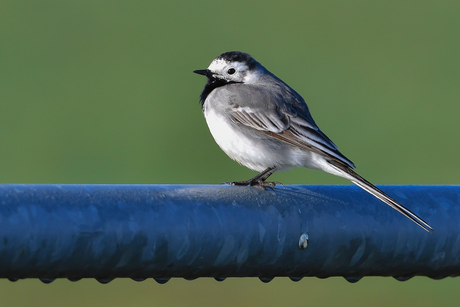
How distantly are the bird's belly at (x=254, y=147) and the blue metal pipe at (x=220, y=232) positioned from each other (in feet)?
8.82

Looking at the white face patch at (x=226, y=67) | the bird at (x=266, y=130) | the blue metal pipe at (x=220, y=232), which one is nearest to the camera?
the blue metal pipe at (x=220, y=232)

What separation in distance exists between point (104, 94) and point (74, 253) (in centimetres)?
1249

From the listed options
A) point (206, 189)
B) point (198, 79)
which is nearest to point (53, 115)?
point (198, 79)

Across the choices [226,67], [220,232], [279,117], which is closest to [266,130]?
[279,117]

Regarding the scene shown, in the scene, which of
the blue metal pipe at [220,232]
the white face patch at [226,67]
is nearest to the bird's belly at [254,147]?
the white face patch at [226,67]

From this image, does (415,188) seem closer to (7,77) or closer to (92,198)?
(92,198)

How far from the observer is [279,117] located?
19.6 ft

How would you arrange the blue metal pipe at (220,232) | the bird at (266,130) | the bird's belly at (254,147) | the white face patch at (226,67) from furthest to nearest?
the white face patch at (226,67), the bird's belly at (254,147), the bird at (266,130), the blue metal pipe at (220,232)

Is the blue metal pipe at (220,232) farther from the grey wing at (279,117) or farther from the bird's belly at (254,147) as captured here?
the bird's belly at (254,147)

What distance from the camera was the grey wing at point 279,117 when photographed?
562cm

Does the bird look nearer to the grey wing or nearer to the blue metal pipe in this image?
the grey wing

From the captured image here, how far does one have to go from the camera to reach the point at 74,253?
2293 millimetres

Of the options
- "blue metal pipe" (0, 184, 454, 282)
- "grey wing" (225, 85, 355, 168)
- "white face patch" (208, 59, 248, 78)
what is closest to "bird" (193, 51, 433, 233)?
"grey wing" (225, 85, 355, 168)

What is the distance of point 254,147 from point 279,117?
32cm
